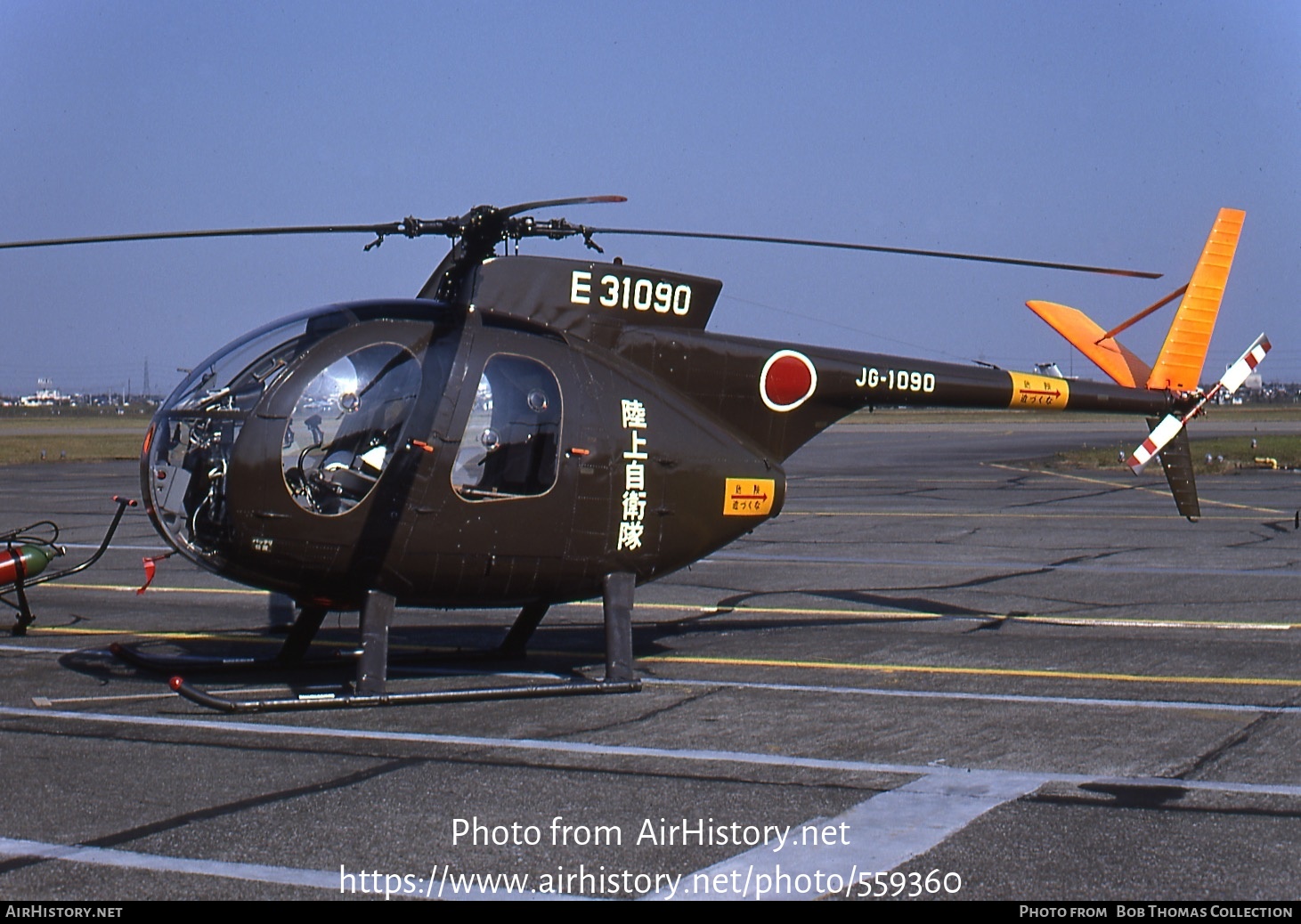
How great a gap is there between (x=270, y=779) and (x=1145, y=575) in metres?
11.5

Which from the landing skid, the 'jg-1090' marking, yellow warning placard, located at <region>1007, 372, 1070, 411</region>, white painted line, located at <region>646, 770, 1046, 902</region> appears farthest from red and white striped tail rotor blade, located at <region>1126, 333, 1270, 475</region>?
white painted line, located at <region>646, 770, 1046, 902</region>

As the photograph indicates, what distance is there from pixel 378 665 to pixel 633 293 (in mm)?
3496

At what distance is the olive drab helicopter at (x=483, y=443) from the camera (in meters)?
8.85

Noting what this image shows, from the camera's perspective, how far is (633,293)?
1046cm

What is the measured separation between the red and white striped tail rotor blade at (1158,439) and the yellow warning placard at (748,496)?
423 centimetres

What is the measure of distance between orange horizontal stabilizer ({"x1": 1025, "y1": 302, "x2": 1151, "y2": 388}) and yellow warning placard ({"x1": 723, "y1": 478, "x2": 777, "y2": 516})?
4542 mm

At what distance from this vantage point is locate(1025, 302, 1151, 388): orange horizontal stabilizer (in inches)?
535

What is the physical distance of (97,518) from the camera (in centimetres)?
2403

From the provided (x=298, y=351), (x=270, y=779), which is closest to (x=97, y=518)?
(x=298, y=351)

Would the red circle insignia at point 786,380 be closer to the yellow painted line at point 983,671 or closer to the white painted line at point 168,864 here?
the yellow painted line at point 983,671

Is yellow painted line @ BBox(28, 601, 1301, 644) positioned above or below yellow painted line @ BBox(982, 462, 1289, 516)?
above

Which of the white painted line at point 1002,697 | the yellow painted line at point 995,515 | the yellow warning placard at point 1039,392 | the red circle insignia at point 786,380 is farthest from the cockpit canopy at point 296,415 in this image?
the yellow painted line at point 995,515

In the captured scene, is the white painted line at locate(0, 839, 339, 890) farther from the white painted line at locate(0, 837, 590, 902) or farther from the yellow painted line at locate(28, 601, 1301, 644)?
the yellow painted line at locate(28, 601, 1301, 644)
